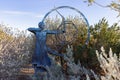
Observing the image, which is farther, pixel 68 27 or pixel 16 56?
pixel 68 27

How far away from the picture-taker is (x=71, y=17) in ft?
45.3

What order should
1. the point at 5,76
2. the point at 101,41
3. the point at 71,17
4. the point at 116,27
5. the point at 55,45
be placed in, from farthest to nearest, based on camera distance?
the point at 71,17 < the point at 55,45 < the point at 116,27 < the point at 101,41 < the point at 5,76

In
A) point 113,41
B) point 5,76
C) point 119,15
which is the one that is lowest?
point 5,76

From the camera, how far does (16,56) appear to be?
9.41m

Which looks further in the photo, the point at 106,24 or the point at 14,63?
the point at 106,24

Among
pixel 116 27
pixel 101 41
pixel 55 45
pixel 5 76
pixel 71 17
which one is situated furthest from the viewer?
pixel 71 17

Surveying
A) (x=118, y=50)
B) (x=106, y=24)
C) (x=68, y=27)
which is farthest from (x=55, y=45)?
(x=118, y=50)

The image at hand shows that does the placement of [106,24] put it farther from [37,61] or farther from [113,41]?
[37,61]

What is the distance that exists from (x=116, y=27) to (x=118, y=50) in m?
1.60

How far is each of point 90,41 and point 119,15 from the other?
114cm

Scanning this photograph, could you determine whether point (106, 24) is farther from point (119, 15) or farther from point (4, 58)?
point (4, 58)

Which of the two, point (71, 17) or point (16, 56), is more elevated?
point (71, 17)

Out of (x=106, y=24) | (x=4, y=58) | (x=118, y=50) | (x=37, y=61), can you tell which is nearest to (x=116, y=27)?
(x=106, y=24)

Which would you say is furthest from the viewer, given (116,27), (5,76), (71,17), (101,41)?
(71,17)
